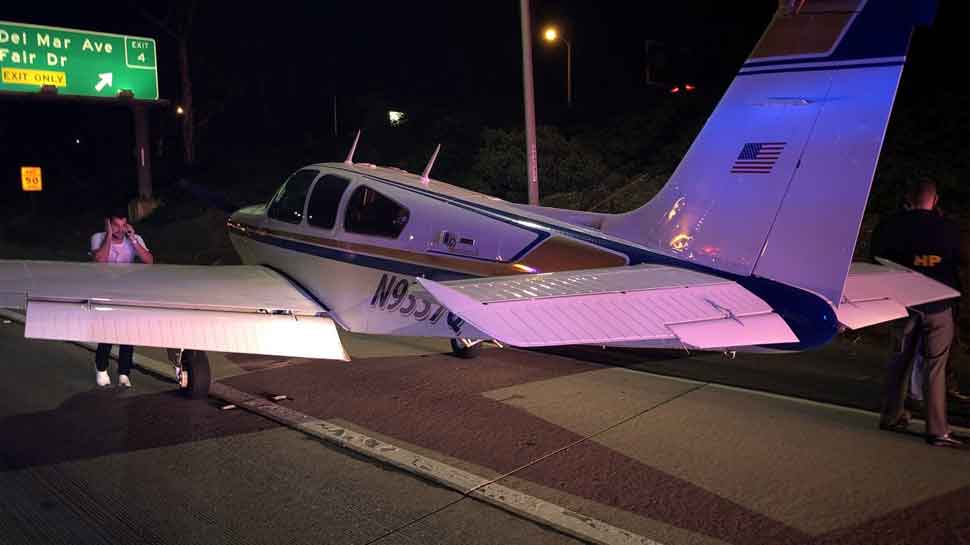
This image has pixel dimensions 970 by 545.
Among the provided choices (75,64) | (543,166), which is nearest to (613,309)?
(543,166)

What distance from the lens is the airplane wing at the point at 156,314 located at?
5.68m

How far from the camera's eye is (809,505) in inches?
187

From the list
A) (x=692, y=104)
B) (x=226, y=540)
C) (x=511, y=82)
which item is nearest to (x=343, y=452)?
(x=226, y=540)

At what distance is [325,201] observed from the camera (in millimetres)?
8000

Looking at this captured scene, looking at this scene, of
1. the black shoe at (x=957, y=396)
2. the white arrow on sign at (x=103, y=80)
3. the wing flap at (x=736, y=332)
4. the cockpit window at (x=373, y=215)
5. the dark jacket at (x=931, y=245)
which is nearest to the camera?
the wing flap at (x=736, y=332)

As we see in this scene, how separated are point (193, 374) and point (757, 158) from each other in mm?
5664

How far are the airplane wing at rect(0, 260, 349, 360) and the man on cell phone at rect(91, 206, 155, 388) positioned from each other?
81 cm

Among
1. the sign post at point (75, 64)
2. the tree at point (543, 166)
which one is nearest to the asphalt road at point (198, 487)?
the tree at point (543, 166)

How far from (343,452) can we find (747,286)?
3325 millimetres

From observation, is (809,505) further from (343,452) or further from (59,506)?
(59,506)

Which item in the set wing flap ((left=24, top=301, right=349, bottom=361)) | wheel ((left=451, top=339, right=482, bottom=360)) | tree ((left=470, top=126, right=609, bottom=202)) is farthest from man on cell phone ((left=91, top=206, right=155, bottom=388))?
tree ((left=470, top=126, right=609, bottom=202))

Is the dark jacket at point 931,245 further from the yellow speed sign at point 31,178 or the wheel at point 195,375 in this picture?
the yellow speed sign at point 31,178

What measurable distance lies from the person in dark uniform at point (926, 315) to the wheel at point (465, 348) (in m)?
4.45

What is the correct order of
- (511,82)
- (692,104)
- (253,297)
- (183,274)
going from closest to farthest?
(253,297)
(183,274)
(692,104)
(511,82)
